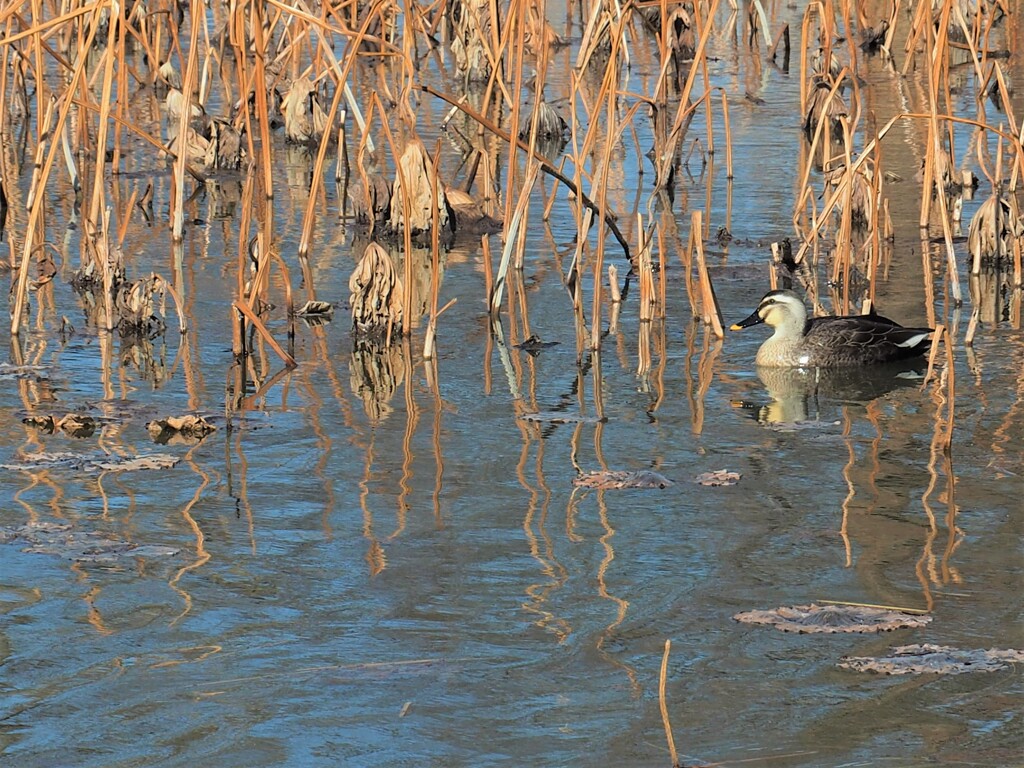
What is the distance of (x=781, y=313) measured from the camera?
9250 millimetres

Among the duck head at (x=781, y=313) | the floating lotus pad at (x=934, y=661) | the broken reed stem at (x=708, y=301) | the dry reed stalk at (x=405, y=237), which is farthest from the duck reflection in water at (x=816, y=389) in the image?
the floating lotus pad at (x=934, y=661)

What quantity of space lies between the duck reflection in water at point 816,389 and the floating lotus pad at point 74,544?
3082 mm

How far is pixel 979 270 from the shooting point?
10.8 m

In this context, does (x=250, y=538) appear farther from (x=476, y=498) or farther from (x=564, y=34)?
(x=564, y=34)

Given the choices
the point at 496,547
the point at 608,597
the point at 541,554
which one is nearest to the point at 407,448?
the point at 496,547

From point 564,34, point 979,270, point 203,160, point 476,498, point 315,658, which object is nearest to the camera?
point 315,658

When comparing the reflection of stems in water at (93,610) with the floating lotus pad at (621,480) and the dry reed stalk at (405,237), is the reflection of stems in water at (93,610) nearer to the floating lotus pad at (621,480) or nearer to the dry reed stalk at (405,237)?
the floating lotus pad at (621,480)

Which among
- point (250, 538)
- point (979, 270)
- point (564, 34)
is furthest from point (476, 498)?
point (564, 34)

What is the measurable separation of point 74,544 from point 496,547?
1.49 metres

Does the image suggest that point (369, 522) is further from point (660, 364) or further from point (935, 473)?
point (660, 364)

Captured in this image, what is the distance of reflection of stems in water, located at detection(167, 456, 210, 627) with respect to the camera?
5746mm

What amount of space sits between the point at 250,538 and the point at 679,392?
2757 millimetres

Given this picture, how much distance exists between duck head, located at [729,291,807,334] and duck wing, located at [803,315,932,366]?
10 centimetres

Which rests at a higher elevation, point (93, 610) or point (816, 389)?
point (816, 389)
